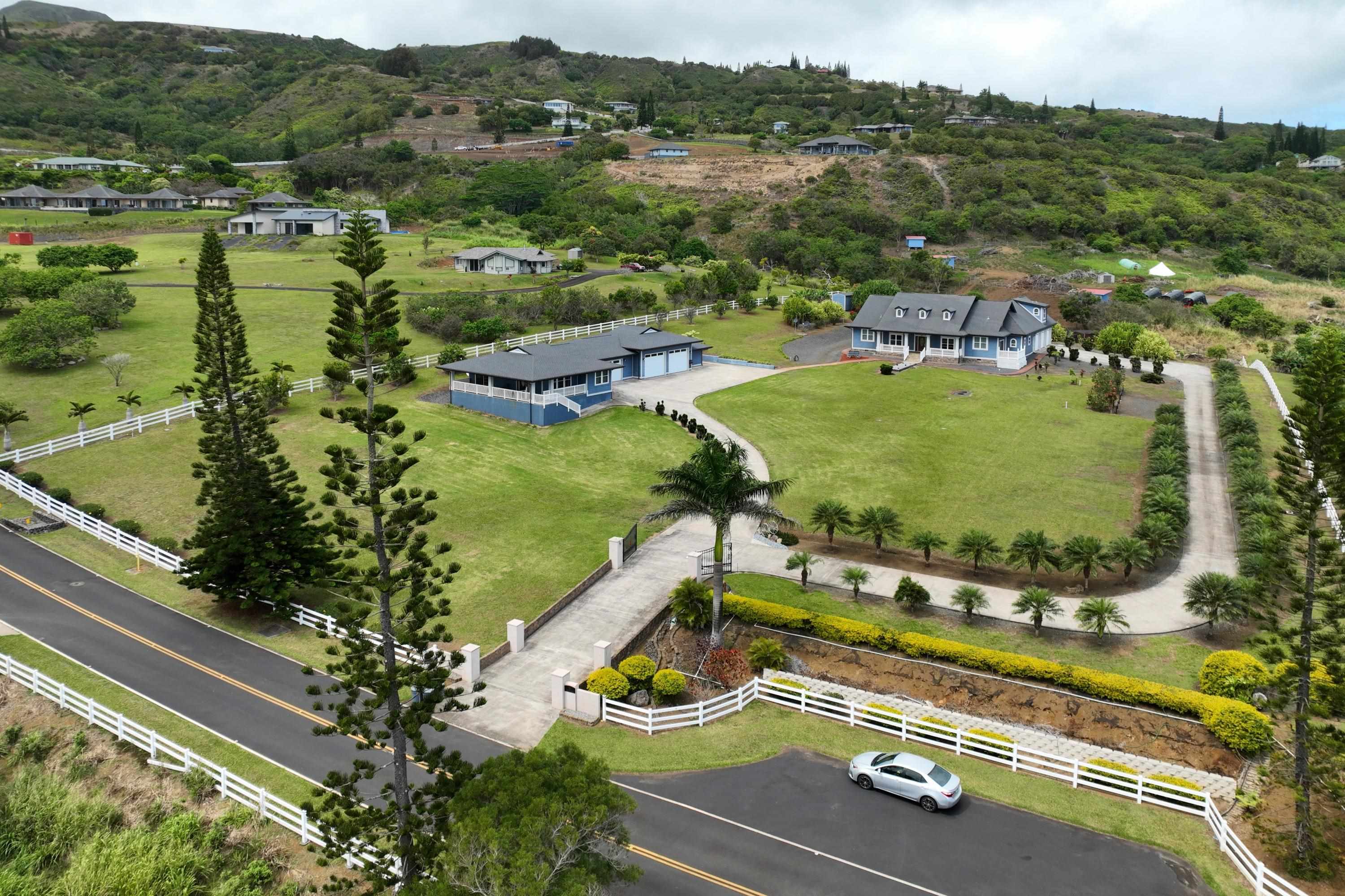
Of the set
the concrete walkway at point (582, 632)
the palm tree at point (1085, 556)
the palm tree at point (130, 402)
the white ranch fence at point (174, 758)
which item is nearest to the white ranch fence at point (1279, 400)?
the palm tree at point (1085, 556)

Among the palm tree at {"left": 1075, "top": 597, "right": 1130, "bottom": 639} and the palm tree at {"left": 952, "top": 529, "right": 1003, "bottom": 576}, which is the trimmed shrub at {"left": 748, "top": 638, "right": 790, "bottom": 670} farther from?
the palm tree at {"left": 1075, "top": 597, "right": 1130, "bottom": 639}

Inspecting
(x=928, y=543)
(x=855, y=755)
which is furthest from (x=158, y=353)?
(x=855, y=755)

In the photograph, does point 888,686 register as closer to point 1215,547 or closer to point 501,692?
point 501,692

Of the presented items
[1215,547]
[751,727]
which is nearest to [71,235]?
[751,727]

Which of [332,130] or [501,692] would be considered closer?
[501,692]

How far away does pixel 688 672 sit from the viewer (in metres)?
27.2

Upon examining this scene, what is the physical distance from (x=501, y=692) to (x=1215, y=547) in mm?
27032

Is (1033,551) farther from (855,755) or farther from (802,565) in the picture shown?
(855,755)

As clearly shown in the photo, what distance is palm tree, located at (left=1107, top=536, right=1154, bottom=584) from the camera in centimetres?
3012

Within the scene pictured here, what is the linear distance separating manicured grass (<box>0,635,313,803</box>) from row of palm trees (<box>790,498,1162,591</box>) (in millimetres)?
17267

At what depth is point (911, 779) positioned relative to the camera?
19.8m

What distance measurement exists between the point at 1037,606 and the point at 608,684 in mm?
13291

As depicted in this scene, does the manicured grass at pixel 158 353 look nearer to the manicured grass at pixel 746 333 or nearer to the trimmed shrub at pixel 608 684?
the manicured grass at pixel 746 333

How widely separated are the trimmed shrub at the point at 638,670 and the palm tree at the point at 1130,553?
16.0 meters
